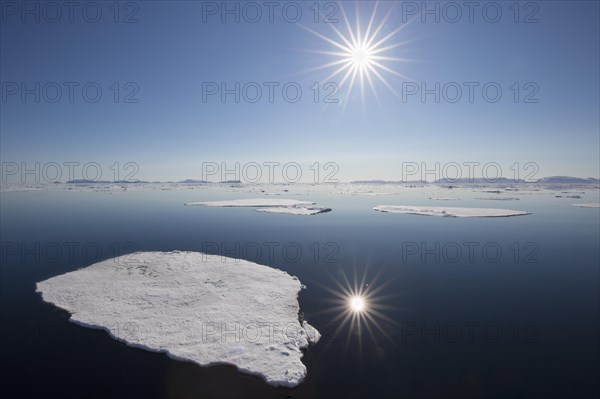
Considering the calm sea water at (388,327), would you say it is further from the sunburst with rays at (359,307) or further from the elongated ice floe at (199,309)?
the elongated ice floe at (199,309)

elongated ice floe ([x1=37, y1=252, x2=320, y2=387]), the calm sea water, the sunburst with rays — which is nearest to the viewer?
the calm sea water

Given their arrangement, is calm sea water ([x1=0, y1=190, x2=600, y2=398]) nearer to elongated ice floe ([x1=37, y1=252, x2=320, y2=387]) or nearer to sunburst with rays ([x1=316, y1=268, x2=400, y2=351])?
sunburst with rays ([x1=316, y1=268, x2=400, y2=351])

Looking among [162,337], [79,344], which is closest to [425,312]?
[162,337]

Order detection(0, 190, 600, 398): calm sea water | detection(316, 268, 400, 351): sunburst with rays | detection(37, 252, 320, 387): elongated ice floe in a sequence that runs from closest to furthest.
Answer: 1. detection(0, 190, 600, 398): calm sea water
2. detection(37, 252, 320, 387): elongated ice floe
3. detection(316, 268, 400, 351): sunburst with rays


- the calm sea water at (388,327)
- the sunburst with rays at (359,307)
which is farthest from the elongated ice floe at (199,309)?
the sunburst with rays at (359,307)

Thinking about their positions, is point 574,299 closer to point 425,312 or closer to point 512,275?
point 512,275

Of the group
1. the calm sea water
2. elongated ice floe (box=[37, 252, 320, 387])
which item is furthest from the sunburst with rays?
elongated ice floe (box=[37, 252, 320, 387])

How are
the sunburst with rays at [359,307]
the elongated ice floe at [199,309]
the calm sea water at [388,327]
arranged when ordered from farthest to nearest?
the sunburst with rays at [359,307]
the elongated ice floe at [199,309]
the calm sea water at [388,327]
